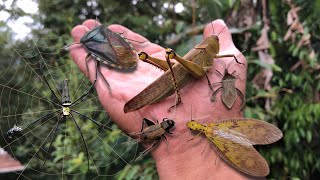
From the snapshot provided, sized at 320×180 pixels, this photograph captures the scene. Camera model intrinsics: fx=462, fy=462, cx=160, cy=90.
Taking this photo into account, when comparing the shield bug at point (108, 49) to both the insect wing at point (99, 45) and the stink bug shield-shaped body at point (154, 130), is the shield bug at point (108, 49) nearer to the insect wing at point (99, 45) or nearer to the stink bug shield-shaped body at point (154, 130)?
the insect wing at point (99, 45)

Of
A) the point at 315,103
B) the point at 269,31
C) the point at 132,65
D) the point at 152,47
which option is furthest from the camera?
the point at 269,31

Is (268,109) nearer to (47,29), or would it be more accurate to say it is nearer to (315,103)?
(315,103)

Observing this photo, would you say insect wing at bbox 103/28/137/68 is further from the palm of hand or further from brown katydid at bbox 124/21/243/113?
brown katydid at bbox 124/21/243/113

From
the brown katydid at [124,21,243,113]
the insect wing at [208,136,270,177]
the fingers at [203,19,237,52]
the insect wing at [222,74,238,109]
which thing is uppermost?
the fingers at [203,19,237,52]

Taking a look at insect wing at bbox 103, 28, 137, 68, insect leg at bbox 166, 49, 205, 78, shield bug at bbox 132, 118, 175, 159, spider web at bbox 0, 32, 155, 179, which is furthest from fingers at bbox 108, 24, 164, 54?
shield bug at bbox 132, 118, 175, 159

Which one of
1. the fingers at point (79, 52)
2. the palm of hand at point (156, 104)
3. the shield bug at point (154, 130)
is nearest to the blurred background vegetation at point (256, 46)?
the fingers at point (79, 52)

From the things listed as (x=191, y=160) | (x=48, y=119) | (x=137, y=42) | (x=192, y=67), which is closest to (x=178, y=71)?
Result: (x=192, y=67)

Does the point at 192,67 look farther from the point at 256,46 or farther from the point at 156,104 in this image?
the point at 256,46

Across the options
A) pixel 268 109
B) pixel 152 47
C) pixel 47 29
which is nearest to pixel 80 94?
pixel 152 47
